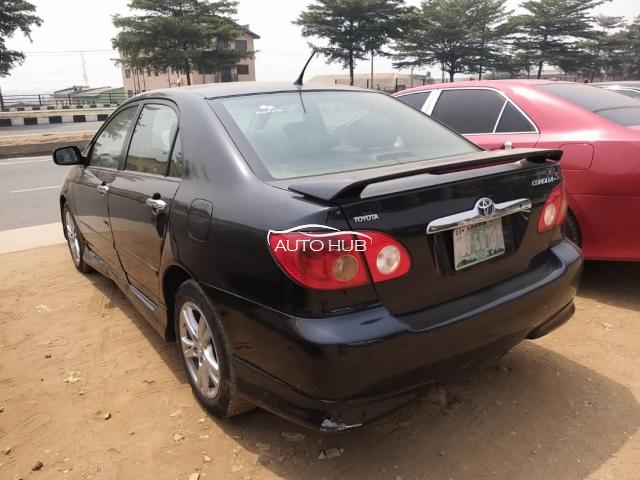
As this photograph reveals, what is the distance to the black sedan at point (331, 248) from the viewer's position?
1.85 metres

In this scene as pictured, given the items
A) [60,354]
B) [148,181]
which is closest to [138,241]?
[148,181]

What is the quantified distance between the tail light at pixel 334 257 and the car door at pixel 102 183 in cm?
203

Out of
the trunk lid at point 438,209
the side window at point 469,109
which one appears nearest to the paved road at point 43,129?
the side window at point 469,109

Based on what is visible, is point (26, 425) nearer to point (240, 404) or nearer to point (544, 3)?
point (240, 404)

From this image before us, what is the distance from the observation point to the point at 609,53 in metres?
Result: 51.3

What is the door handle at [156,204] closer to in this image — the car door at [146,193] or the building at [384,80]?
the car door at [146,193]

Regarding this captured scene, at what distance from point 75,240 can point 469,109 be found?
3714 millimetres

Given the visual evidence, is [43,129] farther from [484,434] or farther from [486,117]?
[484,434]

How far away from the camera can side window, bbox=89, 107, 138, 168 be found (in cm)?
350

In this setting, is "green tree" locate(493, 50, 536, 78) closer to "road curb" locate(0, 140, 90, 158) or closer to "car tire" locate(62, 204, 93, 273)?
"road curb" locate(0, 140, 90, 158)

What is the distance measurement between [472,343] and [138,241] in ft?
6.32

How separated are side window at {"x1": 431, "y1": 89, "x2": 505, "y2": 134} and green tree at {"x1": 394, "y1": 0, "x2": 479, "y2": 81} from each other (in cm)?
4306

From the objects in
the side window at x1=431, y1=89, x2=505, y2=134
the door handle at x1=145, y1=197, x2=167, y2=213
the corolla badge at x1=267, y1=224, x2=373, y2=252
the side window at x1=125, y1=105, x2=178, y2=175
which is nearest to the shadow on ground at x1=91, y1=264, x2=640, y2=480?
the corolla badge at x1=267, y1=224, x2=373, y2=252

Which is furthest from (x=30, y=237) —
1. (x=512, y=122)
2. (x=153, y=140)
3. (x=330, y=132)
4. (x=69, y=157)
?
(x=512, y=122)
